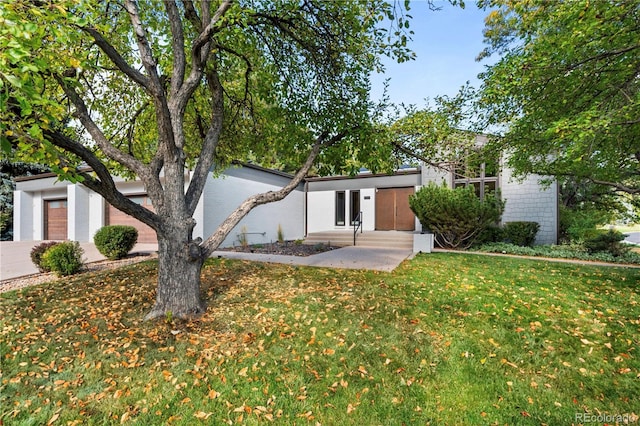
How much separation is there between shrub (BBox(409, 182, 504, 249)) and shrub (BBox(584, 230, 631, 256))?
286 cm

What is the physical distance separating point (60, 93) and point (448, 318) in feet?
24.7

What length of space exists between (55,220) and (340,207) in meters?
15.4

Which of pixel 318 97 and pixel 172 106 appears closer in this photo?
pixel 172 106

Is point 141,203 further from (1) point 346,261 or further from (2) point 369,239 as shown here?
(2) point 369,239

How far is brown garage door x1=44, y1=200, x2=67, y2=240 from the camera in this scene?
49.3 feet

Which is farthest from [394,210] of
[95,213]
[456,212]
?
[95,213]

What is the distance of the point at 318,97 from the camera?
5.96 metres

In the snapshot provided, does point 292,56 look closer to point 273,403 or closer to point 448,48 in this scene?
point 448,48

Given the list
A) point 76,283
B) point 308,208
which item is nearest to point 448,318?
point 76,283

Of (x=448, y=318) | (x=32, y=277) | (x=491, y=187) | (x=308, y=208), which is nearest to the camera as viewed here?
(x=448, y=318)

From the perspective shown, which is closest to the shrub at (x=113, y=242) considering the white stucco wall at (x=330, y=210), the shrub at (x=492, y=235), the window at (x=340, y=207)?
the white stucco wall at (x=330, y=210)

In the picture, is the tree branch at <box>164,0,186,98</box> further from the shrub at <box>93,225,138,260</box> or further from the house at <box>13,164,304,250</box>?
the house at <box>13,164,304,250</box>

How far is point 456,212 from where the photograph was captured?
1001 cm

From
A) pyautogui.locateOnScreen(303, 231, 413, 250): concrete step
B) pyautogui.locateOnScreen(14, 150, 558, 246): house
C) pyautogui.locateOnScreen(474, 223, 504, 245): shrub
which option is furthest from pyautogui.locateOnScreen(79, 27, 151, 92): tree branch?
pyautogui.locateOnScreen(474, 223, 504, 245): shrub
